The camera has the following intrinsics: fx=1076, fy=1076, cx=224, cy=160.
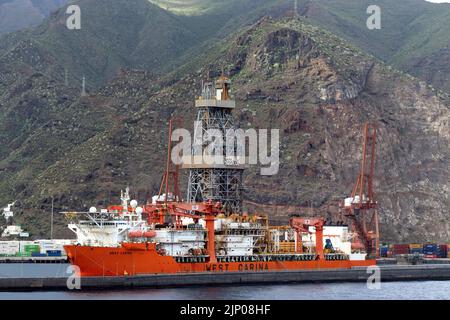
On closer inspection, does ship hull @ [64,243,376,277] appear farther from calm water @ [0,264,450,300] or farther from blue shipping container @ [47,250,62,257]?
blue shipping container @ [47,250,62,257]

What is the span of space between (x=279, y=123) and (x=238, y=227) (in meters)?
62.3

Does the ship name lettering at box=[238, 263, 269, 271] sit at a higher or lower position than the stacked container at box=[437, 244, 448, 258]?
lower

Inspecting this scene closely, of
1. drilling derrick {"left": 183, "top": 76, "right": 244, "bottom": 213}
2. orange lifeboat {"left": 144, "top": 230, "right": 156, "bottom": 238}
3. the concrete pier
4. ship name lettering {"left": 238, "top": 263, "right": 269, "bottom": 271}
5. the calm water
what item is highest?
drilling derrick {"left": 183, "top": 76, "right": 244, "bottom": 213}

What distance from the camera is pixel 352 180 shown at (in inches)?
6127

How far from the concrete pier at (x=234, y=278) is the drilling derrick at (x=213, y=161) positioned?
35.0 ft

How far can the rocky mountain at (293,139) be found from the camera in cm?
15388

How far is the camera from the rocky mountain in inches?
6058

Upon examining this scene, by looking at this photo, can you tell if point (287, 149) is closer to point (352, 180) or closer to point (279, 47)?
point (352, 180)

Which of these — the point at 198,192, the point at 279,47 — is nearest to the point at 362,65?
the point at 279,47

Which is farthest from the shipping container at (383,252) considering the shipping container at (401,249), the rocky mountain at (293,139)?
the rocky mountain at (293,139)

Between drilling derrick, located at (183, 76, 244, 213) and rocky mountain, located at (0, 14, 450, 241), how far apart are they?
38888 millimetres

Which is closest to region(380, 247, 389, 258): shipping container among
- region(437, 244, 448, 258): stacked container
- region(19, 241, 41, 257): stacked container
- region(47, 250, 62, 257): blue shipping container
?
region(437, 244, 448, 258): stacked container

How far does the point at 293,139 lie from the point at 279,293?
242 ft

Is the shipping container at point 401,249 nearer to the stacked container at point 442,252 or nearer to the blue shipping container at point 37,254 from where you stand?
the stacked container at point 442,252
